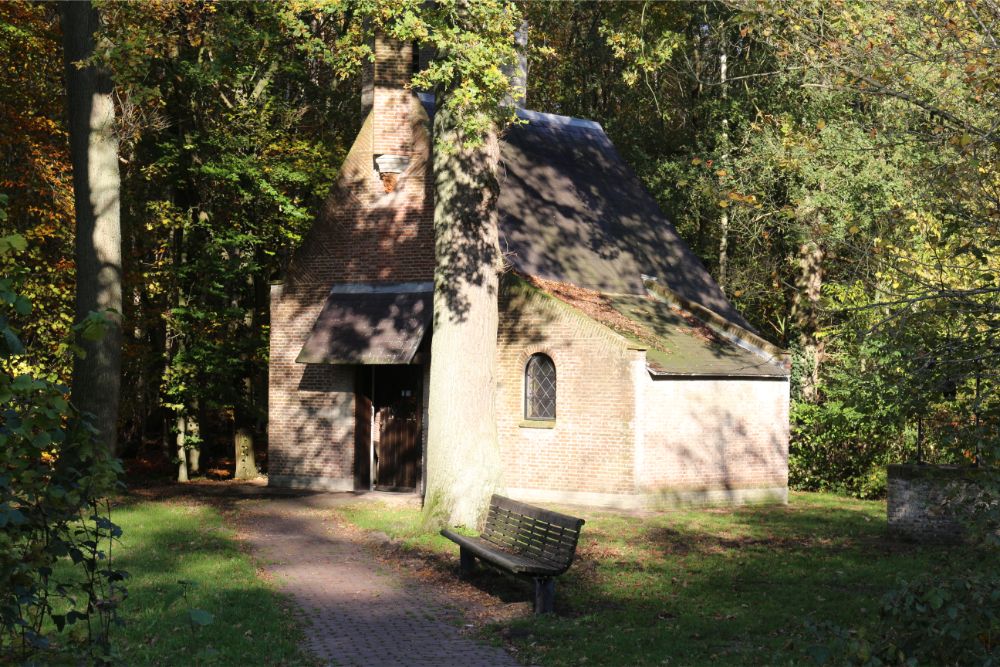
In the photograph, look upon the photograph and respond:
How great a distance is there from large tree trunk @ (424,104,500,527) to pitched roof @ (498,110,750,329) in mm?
5766

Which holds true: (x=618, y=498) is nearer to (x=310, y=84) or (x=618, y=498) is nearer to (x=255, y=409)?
(x=255, y=409)

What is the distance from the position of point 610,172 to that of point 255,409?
34.5 ft

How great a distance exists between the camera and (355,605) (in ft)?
38.2

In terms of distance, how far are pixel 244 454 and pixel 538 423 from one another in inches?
411

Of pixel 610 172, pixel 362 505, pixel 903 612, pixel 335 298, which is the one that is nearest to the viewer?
pixel 903 612

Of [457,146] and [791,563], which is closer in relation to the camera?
[791,563]

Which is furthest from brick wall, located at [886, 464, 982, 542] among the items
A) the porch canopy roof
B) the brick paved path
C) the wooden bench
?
the porch canopy roof

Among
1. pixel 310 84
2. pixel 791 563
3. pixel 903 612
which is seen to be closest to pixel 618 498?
pixel 791 563

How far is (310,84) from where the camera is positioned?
1230 inches

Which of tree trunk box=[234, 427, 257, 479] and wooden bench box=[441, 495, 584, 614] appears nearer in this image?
wooden bench box=[441, 495, 584, 614]

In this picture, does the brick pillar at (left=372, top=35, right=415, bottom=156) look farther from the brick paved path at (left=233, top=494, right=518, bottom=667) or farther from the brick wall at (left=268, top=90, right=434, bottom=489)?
the brick paved path at (left=233, top=494, right=518, bottom=667)

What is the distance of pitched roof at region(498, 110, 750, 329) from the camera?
939 inches

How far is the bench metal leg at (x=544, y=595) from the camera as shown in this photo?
11.1 meters

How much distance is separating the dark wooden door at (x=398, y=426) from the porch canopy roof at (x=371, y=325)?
4.09 feet
